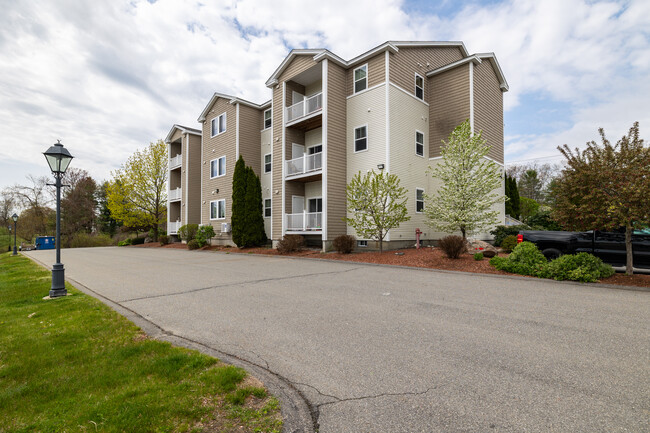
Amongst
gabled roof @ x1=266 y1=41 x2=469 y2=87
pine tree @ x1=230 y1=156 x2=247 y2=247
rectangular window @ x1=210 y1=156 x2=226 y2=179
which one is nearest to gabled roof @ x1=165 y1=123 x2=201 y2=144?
rectangular window @ x1=210 y1=156 x2=226 y2=179

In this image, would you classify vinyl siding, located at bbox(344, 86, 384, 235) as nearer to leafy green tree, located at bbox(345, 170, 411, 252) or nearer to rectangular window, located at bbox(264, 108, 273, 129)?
leafy green tree, located at bbox(345, 170, 411, 252)

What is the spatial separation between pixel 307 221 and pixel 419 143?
7832mm

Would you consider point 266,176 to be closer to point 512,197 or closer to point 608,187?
point 512,197

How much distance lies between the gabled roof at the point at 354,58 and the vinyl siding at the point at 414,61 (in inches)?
12.8

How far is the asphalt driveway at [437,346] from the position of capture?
2.61m

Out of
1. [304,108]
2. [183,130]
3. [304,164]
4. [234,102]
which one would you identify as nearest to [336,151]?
[304,164]

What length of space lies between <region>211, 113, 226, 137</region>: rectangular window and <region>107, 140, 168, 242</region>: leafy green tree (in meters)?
10.6

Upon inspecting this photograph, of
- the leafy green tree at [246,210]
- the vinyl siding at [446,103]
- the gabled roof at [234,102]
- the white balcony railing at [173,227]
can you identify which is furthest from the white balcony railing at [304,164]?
the white balcony railing at [173,227]

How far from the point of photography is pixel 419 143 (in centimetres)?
1819

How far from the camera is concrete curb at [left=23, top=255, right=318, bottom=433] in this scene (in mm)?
2490

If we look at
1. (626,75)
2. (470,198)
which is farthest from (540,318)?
(626,75)

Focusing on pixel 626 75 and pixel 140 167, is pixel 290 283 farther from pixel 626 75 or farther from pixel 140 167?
pixel 140 167

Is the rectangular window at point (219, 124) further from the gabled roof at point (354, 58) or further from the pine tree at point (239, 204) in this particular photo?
the gabled roof at point (354, 58)

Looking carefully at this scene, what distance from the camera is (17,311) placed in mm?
6102
